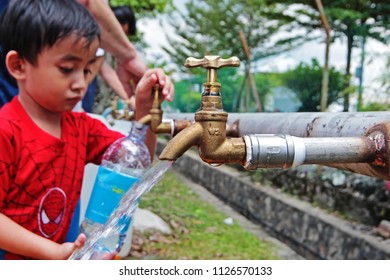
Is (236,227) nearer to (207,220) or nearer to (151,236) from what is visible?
(207,220)

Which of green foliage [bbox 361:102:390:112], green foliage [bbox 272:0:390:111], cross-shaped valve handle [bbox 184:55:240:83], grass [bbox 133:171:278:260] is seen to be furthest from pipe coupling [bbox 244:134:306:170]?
green foliage [bbox 272:0:390:111]

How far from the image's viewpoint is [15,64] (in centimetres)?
145

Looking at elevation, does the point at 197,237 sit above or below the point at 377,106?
below

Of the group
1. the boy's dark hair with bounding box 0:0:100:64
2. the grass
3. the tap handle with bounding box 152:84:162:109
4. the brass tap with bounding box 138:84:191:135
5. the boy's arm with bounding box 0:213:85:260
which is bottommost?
the grass

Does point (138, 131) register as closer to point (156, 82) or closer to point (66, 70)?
point (156, 82)

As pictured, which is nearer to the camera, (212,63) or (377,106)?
(212,63)

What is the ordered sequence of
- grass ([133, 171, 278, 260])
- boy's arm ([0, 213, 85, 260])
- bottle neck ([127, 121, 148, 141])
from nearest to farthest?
boy's arm ([0, 213, 85, 260]) < bottle neck ([127, 121, 148, 141]) < grass ([133, 171, 278, 260])

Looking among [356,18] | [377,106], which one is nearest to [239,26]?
[356,18]

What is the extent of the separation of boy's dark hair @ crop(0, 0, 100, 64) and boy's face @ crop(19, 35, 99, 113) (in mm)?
22

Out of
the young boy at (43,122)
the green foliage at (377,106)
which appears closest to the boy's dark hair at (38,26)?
the young boy at (43,122)

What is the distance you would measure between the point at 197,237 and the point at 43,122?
231 cm

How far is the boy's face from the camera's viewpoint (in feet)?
4.58

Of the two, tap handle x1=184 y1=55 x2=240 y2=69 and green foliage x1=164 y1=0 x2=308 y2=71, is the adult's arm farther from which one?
green foliage x1=164 y1=0 x2=308 y2=71
